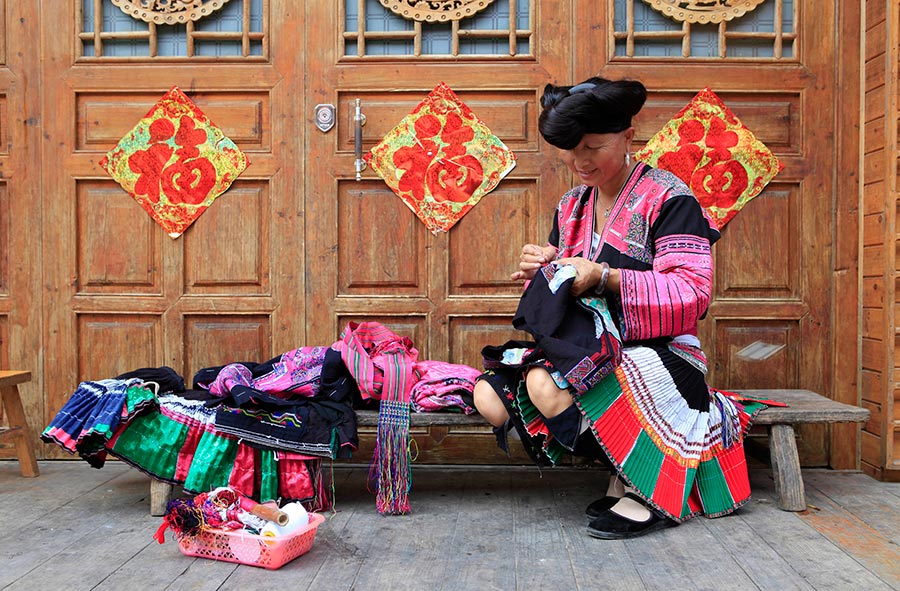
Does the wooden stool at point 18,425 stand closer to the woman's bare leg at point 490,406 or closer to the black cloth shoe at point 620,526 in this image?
the woman's bare leg at point 490,406

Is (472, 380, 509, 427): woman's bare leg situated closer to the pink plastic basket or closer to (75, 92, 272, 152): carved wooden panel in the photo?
the pink plastic basket

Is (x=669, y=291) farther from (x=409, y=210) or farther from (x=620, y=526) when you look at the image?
(x=409, y=210)

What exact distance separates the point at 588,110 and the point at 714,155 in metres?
1.14

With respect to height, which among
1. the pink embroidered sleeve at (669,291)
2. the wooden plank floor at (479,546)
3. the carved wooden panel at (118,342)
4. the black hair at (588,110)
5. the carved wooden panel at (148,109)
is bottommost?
the wooden plank floor at (479,546)

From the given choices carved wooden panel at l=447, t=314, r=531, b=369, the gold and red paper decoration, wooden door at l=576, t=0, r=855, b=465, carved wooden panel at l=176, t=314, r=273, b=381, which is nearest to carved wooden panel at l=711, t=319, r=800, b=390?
wooden door at l=576, t=0, r=855, b=465

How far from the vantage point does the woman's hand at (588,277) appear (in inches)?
99.3

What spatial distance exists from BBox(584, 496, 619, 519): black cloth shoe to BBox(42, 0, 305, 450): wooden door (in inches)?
59.8

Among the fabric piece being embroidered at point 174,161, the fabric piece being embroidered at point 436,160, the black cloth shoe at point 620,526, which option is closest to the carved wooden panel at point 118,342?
the fabric piece being embroidered at point 174,161

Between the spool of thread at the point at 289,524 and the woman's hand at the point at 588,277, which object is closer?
the spool of thread at the point at 289,524

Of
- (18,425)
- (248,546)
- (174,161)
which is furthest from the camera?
(174,161)

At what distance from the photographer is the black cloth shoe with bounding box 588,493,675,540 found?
252 centimetres

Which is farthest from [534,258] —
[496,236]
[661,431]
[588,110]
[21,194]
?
[21,194]

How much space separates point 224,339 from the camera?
3.55m

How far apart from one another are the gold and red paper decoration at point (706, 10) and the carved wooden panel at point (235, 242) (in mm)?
1953
